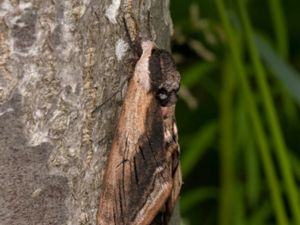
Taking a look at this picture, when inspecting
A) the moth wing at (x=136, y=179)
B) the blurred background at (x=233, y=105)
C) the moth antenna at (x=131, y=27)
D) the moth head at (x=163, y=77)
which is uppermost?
the moth antenna at (x=131, y=27)

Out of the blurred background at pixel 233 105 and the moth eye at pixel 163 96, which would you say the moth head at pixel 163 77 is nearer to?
the moth eye at pixel 163 96

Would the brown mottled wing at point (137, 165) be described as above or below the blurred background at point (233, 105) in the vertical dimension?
above

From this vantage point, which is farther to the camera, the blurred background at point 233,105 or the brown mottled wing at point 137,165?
the blurred background at point 233,105

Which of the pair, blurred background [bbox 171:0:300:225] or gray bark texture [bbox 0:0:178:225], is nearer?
gray bark texture [bbox 0:0:178:225]

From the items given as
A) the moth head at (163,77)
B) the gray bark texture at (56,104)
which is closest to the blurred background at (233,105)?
the moth head at (163,77)

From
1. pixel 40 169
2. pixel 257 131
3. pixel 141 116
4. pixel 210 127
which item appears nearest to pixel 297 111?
pixel 210 127

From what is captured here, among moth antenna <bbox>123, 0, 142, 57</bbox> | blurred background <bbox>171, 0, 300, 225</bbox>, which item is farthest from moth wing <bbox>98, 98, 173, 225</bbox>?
blurred background <bbox>171, 0, 300, 225</bbox>

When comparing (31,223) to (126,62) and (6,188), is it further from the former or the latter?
(126,62)

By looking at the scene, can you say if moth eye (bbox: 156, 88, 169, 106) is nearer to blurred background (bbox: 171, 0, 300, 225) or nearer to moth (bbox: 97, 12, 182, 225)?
moth (bbox: 97, 12, 182, 225)
